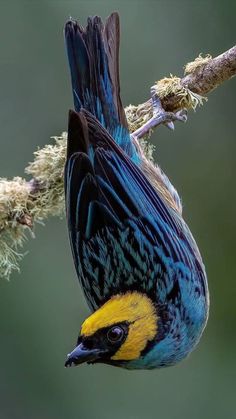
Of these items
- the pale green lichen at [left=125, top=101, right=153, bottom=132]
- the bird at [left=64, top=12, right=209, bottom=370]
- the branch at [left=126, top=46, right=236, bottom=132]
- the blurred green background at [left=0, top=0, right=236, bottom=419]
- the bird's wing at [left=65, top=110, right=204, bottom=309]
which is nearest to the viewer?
the bird at [left=64, top=12, right=209, bottom=370]

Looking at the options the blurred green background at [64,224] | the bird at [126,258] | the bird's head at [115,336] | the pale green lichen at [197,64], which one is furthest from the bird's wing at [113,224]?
the blurred green background at [64,224]

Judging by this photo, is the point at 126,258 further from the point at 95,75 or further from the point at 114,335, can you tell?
the point at 95,75

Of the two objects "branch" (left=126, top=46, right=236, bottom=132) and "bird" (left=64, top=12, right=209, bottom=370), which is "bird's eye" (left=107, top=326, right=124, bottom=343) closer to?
"bird" (left=64, top=12, right=209, bottom=370)

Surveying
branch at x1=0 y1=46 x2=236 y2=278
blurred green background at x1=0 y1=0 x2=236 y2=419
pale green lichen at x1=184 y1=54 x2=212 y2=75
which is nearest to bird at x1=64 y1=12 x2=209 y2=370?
branch at x1=0 y1=46 x2=236 y2=278

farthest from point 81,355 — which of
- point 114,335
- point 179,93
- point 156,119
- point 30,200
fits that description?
point 179,93

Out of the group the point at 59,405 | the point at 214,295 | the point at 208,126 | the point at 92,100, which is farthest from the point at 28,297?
the point at 92,100

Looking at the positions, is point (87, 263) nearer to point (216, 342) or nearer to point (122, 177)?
point (122, 177)

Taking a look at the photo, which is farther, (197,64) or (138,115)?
(138,115)

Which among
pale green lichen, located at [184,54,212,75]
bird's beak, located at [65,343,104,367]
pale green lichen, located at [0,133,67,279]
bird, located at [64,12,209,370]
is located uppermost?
pale green lichen, located at [184,54,212,75]
